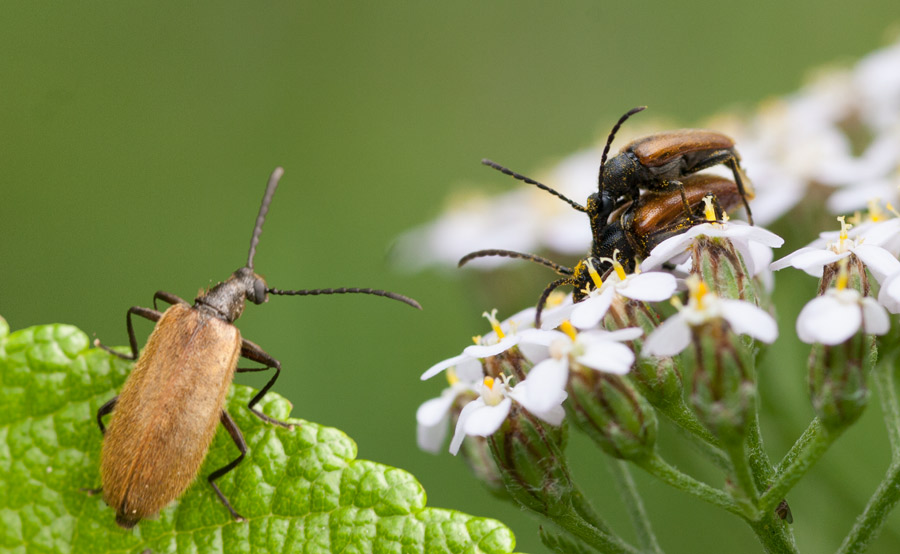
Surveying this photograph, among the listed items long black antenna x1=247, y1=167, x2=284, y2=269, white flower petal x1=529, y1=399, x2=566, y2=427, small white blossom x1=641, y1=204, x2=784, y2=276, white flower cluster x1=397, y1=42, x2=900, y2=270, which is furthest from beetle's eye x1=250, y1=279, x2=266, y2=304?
small white blossom x1=641, y1=204, x2=784, y2=276

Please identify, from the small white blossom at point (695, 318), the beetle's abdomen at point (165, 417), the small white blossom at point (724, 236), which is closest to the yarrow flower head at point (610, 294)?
the small white blossom at point (724, 236)

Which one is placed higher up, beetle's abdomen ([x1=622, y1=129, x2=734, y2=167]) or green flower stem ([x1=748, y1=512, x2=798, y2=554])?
beetle's abdomen ([x1=622, y1=129, x2=734, y2=167])

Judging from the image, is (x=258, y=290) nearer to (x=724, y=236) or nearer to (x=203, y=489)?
(x=203, y=489)

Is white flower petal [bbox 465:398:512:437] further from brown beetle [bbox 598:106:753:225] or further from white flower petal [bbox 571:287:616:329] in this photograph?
brown beetle [bbox 598:106:753:225]

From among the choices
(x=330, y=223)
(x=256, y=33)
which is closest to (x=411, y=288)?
(x=330, y=223)

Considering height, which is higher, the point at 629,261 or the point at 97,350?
the point at 629,261

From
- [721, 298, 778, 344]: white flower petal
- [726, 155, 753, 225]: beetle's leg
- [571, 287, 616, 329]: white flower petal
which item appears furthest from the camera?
[726, 155, 753, 225]: beetle's leg

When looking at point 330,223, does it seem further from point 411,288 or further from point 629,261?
point 629,261
